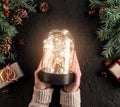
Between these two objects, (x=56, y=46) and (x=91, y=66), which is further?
(x=91, y=66)

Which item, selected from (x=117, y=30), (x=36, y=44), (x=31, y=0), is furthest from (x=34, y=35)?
(x=117, y=30)

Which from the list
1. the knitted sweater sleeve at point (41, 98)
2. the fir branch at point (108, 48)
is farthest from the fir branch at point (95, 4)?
the knitted sweater sleeve at point (41, 98)

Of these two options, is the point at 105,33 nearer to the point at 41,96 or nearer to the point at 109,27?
the point at 109,27

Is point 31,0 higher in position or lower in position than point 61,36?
higher

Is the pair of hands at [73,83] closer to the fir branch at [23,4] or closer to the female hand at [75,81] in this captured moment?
the female hand at [75,81]

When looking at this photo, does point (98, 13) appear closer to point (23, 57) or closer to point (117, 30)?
point (117, 30)

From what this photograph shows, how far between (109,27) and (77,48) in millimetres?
169

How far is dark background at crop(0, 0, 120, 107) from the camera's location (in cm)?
129

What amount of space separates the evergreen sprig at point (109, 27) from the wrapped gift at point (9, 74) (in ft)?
1.24

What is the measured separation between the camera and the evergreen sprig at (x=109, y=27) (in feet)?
3.88

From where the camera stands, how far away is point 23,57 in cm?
132

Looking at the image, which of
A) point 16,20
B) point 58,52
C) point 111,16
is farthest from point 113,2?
point 16,20

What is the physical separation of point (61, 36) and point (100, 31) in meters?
0.17

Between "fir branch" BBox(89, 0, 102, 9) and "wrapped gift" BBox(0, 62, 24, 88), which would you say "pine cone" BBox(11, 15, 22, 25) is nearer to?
"wrapped gift" BBox(0, 62, 24, 88)
